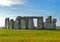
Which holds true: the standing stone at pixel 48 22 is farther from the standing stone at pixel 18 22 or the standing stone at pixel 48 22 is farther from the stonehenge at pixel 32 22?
the standing stone at pixel 18 22

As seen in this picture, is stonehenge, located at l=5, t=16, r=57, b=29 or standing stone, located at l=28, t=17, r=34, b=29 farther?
stonehenge, located at l=5, t=16, r=57, b=29

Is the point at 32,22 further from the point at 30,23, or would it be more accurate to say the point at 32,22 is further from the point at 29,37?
the point at 29,37

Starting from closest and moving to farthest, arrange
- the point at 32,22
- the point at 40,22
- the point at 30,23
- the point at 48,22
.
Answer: the point at 30,23, the point at 32,22, the point at 48,22, the point at 40,22

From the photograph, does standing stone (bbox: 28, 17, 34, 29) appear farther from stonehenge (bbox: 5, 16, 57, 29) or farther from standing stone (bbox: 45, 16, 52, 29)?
standing stone (bbox: 45, 16, 52, 29)

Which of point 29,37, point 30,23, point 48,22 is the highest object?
point 48,22

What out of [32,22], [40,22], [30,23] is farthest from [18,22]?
[40,22]

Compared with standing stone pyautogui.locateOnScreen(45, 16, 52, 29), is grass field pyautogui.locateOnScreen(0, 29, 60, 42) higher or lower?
lower

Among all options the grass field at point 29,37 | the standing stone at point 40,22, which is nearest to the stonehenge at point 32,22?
the standing stone at point 40,22

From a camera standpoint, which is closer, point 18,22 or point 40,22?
point 40,22

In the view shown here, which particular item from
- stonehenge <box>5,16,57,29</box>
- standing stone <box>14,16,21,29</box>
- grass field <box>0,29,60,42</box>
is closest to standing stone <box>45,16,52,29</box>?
stonehenge <box>5,16,57,29</box>

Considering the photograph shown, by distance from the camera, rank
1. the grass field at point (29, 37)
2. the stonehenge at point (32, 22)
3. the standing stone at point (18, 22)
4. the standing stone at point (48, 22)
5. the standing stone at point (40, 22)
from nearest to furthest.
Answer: the grass field at point (29, 37)
the standing stone at point (48, 22)
the stonehenge at point (32, 22)
the standing stone at point (40, 22)
the standing stone at point (18, 22)

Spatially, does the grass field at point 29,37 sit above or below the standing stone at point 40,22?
below

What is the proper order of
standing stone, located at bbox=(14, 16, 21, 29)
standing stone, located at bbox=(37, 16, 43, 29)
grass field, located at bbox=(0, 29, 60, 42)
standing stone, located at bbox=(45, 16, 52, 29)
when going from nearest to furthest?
grass field, located at bbox=(0, 29, 60, 42) < standing stone, located at bbox=(45, 16, 52, 29) < standing stone, located at bbox=(37, 16, 43, 29) < standing stone, located at bbox=(14, 16, 21, 29)

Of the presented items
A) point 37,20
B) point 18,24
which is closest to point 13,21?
point 18,24
